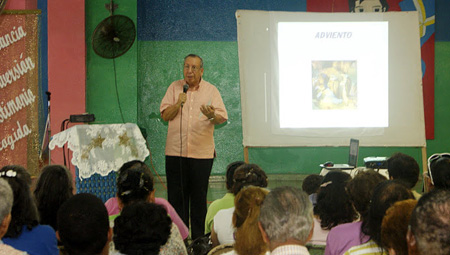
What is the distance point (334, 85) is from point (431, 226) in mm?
3643

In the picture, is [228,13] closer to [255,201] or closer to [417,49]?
[417,49]

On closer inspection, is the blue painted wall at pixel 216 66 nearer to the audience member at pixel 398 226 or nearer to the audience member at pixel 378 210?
the audience member at pixel 378 210

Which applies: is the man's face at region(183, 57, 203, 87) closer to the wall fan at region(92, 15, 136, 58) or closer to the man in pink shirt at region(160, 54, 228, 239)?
the man in pink shirt at region(160, 54, 228, 239)

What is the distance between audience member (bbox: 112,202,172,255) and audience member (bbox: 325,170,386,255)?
27.5 inches

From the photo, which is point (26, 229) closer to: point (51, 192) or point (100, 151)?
point (51, 192)

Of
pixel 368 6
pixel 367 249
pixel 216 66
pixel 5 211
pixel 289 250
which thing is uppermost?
pixel 368 6

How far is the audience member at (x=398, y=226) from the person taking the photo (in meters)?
1.57

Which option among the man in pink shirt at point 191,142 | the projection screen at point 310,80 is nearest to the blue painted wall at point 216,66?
the projection screen at point 310,80

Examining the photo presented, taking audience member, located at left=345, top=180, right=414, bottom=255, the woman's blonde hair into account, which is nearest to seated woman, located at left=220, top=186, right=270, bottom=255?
the woman's blonde hair

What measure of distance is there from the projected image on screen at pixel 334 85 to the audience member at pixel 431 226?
3.50 m

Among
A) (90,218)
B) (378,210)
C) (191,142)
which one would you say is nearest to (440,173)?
(378,210)

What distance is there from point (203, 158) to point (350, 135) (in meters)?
1.60

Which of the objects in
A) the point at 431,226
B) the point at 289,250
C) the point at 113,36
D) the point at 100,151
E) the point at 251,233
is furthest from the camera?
the point at 113,36

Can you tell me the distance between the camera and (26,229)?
199 centimetres
